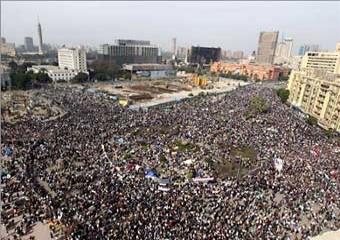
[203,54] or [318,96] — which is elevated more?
[203,54]

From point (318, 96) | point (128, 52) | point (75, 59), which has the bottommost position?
point (318, 96)

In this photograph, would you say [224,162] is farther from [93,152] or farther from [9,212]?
[9,212]

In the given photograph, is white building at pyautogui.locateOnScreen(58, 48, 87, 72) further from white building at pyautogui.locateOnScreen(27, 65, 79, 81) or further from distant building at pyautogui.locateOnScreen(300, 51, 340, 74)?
distant building at pyautogui.locateOnScreen(300, 51, 340, 74)

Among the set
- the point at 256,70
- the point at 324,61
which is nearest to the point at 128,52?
the point at 256,70

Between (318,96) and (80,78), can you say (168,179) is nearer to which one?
(318,96)

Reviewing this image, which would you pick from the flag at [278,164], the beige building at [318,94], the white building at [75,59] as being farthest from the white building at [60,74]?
the flag at [278,164]

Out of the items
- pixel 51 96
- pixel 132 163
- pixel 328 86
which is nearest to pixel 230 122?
pixel 328 86

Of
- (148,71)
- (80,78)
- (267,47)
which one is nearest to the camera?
(80,78)
